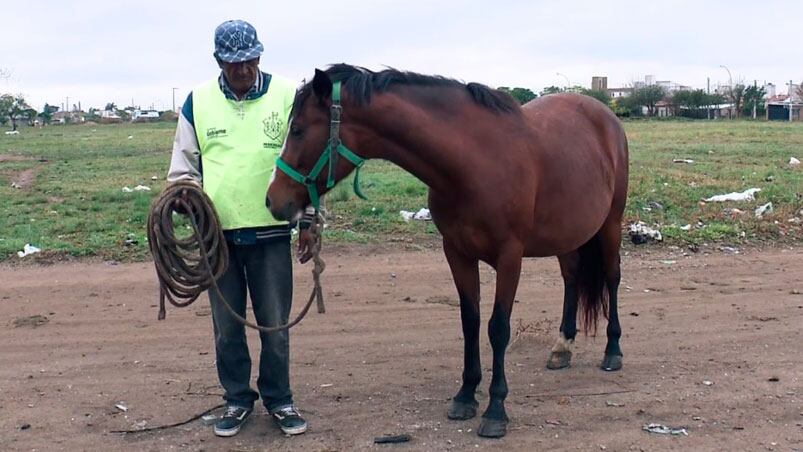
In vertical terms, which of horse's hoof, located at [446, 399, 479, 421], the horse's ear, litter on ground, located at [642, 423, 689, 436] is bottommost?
litter on ground, located at [642, 423, 689, 436]

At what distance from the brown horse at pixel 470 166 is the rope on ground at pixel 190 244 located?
411 millimetres

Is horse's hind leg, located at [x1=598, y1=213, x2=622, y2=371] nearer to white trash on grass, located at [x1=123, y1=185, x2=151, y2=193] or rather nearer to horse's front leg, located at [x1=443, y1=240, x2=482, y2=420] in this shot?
horse's front leg, located at [x1=443, y1=240, x2=482, y2=420]

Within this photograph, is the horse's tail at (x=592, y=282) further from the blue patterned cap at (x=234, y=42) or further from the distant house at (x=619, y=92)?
the distant house at (x=619, y=92)

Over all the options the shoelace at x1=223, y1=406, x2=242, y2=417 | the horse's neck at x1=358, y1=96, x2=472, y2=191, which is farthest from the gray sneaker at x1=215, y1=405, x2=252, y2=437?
the horse's neck at x1=358, y1=96, x2=472, y2=191

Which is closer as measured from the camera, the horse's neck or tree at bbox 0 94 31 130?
the horse's neck

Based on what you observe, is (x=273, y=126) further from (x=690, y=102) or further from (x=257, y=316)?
(x=690, y=102)

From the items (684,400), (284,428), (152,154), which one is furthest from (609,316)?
(152,154)

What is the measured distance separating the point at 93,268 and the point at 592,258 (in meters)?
4.94

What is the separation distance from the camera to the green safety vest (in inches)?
157

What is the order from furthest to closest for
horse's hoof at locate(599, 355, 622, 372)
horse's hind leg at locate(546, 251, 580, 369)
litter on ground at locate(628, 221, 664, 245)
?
1. litter on ground at locate(628, 221, 664, 245)
2. horse's hind leg at locate(546, 251, 580, 369)
3. horse's hoof at locate(599, 355, 622, 372)

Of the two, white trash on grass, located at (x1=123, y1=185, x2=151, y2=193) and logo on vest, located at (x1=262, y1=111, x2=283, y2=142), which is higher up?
logo on vest, located at (x1=262, y1=111, x2=283, y2=142)

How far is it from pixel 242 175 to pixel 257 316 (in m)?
0.80

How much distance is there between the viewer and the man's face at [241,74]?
3.88m

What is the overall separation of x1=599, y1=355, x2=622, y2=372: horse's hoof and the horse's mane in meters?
1.89
